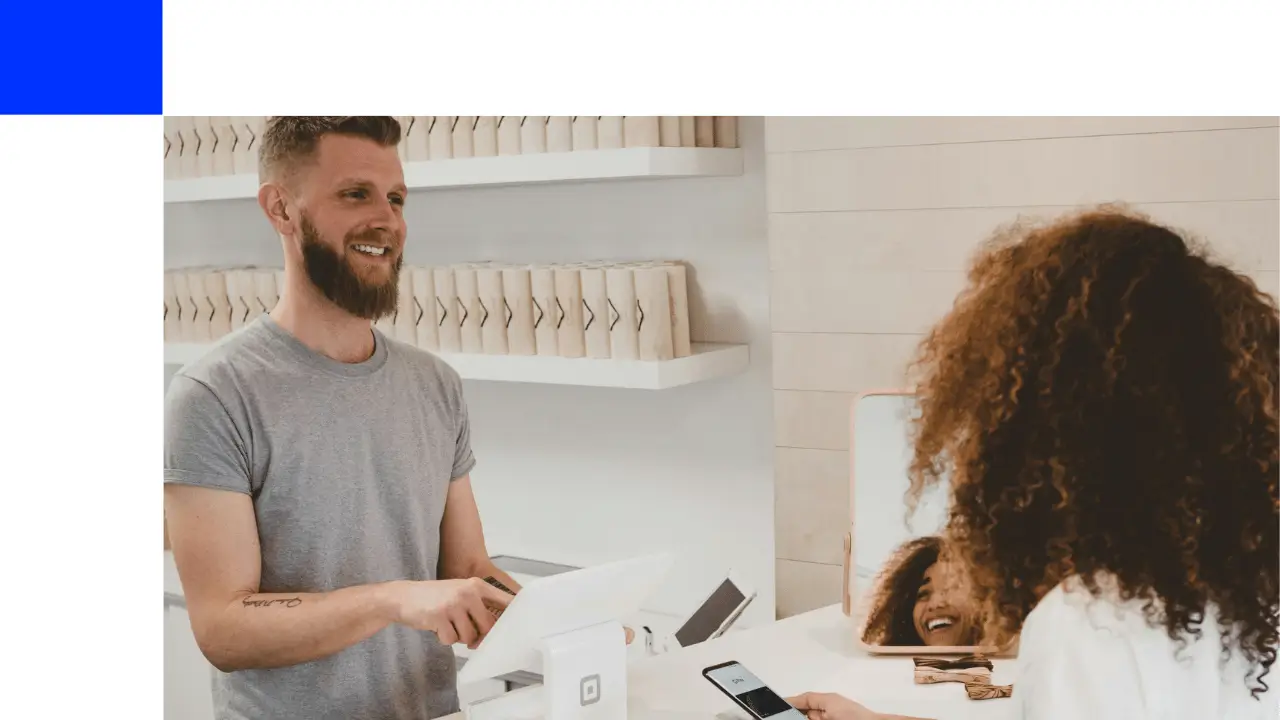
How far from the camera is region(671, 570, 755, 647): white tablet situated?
178 centimetres

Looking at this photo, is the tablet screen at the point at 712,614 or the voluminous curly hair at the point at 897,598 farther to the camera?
the tablet screen at the point at 712,614

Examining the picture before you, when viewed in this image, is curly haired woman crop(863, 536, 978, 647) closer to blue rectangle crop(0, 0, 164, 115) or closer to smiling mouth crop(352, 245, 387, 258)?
smiling mouth crop(352, 245, 387, 258)

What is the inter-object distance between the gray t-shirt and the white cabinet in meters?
0.04

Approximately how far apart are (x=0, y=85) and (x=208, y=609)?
74 cm

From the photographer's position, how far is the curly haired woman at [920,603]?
65.1 inches

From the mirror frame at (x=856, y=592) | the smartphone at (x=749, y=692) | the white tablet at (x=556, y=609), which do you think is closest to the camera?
the white tablet at (x=556, y=609)

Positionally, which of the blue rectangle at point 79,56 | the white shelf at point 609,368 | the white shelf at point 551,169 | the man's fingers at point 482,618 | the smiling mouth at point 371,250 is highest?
the blue rectangle at point 79,56

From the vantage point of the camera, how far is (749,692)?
1.60m

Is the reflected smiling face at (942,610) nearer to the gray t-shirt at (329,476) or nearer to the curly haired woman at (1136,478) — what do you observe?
the curly haired woman at (1136,478)

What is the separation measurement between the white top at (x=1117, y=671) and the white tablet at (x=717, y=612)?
1.37 feet

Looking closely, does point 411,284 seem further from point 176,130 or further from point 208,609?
point 208,609

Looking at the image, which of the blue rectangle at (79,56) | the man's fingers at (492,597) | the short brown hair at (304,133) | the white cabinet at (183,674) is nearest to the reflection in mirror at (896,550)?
the man's fingers at (492,597)

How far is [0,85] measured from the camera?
5.38ft

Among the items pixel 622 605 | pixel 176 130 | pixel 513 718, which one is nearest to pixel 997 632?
pixel 622 605
